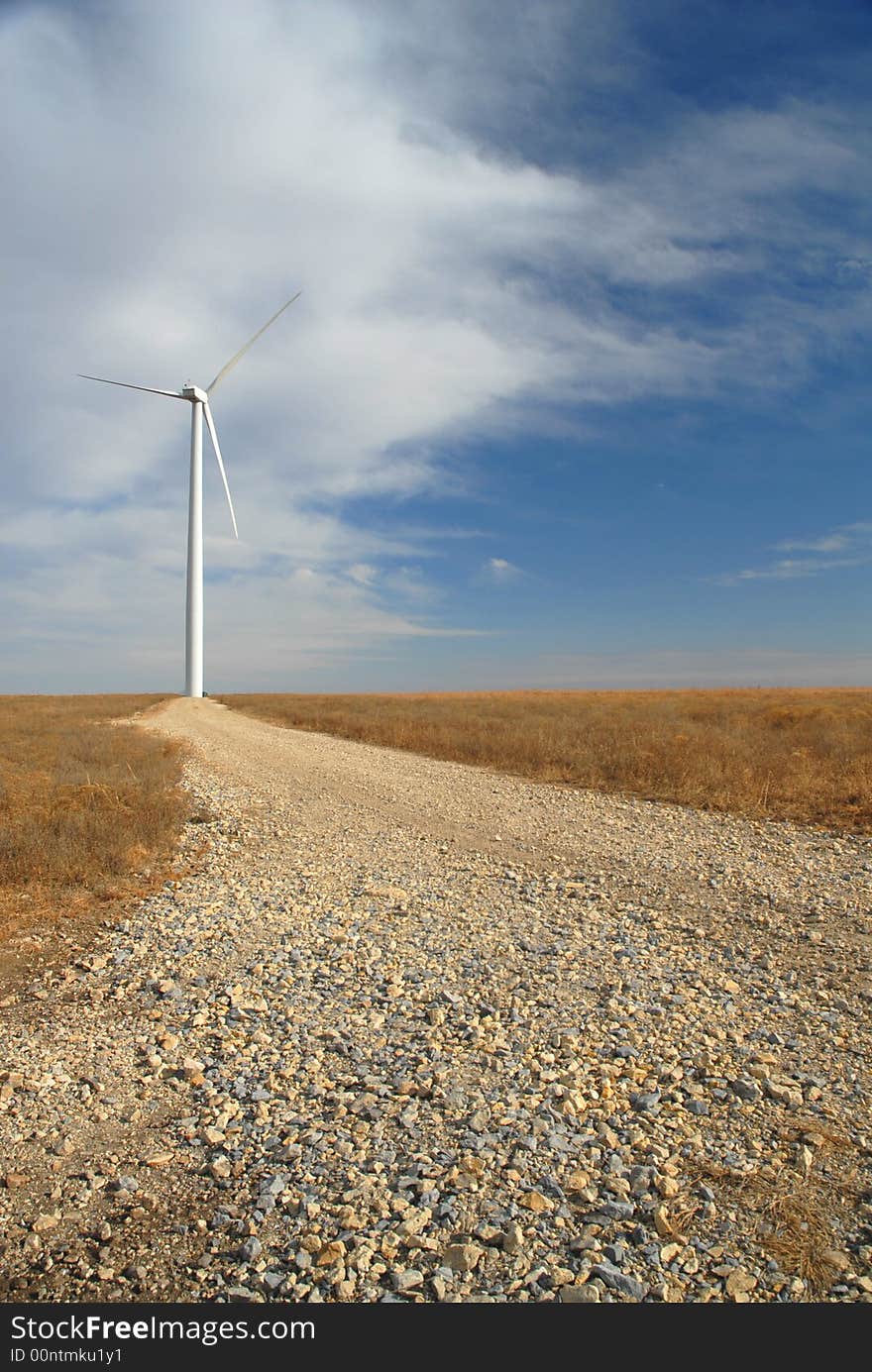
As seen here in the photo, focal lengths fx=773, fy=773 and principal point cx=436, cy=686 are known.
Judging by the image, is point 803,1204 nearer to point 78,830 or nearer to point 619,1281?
point 619,1281

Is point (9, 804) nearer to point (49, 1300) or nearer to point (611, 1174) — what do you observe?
point (49, 1300)

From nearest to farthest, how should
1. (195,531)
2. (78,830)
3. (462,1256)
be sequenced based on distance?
1. (462,1256)
2. (78,830)
3. (195,531)

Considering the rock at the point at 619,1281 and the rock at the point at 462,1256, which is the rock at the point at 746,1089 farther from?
the rock at the point at 462,1256

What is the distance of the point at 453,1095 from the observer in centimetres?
495

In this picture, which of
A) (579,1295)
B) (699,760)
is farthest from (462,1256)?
(699,760)

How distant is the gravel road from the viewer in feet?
11.6

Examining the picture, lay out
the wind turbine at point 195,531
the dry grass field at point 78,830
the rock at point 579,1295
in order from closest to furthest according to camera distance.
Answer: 1. the rock at point 579,1295
2. the dry grass field at point 78,830
3. the wind turbine at point 195,531

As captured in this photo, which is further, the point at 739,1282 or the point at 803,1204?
the point at 803,1204

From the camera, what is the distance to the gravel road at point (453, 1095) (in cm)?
353

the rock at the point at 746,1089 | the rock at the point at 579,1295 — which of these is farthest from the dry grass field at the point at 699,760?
the rock at the point at 579,1295

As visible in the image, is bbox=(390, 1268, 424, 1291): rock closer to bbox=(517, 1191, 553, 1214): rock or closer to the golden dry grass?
bbox=(517, 1191, 553, 1214): rock

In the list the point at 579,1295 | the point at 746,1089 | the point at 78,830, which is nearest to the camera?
the point at 579,1295

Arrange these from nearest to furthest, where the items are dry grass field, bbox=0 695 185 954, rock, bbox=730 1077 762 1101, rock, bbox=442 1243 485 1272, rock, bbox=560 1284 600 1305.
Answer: rock, bbox=560 1284 600 1305 < rock, bbox=442 1243 485 1272 < rock, bbox=730 1077 762 1101 < dry grass field, bbox=0 695 185 954

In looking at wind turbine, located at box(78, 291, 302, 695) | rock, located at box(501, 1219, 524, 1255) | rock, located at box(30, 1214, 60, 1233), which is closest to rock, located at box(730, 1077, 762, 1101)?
rock, located at box(501, 1219, 524, 1255)
